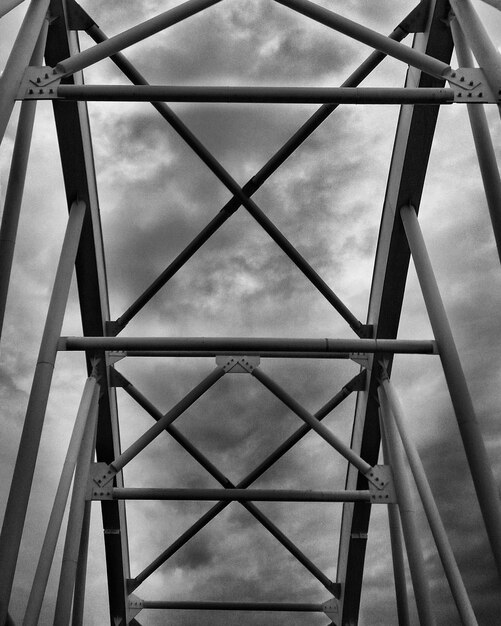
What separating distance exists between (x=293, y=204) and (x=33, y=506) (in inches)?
731

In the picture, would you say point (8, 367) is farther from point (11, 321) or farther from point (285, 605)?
point (285, 605)

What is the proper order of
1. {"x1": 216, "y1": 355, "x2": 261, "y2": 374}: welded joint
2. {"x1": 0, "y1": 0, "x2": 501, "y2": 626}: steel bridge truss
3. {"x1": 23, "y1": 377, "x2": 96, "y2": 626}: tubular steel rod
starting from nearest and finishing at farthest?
{"x1": 0, "y1": 0, "x2": 501, "y2": 626}: steel bridge truss
{"x1": 23, "y1": 377, "x2": 96, "y2": 626}: tubular steel rod
{"x1": 216, "y1": 355, "x2": 261, "y2": 374}: welded joint

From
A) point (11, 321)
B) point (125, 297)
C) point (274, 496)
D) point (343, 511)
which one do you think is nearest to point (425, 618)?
point (274, 496)

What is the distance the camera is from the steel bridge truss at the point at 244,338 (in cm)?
1468

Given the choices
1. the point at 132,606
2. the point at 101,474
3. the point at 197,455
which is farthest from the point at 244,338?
the point at 132,606

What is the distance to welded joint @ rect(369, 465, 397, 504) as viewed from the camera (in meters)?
22.2

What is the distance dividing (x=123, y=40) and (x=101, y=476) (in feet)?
39.2

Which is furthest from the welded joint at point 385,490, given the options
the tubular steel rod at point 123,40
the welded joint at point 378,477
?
the tubular steel rod at point 123,40

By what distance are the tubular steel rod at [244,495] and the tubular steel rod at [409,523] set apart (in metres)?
2.65

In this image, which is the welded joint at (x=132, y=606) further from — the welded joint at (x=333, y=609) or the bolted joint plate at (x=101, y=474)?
the bolted joint plate at (x=101, y=474)

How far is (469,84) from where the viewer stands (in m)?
14.5

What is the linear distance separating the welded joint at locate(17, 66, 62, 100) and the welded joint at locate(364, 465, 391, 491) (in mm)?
13103

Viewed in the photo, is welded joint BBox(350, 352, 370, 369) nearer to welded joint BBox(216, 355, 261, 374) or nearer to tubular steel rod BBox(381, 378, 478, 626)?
welded joint BBox(216, 355, 261, 374)

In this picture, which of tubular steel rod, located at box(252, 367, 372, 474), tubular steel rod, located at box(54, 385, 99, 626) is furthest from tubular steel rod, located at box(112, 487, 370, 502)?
tubular steel rod, located at box(54, 385, 99, 626)
